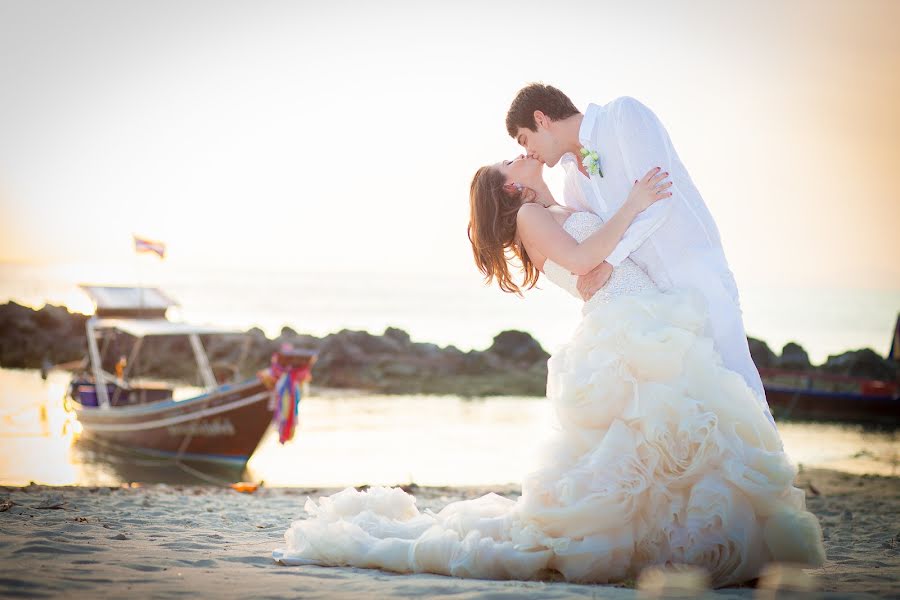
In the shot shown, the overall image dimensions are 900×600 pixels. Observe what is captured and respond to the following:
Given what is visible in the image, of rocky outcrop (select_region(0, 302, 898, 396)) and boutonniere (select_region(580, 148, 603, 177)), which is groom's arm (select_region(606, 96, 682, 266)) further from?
rocky outcrop (select_region(0, 302, 898, 396))

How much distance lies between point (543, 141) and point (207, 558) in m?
2.39

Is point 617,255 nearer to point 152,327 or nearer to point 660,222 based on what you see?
point 660,222

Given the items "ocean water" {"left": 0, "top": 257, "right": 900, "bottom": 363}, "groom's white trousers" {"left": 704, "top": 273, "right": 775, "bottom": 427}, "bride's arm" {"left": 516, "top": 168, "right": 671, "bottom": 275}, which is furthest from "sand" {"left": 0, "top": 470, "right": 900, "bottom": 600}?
"ocean water" {"left": 0, "top": 257, "right": 900, "bottom": 363}

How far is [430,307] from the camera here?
63438 mm

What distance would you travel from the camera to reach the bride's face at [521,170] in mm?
4023

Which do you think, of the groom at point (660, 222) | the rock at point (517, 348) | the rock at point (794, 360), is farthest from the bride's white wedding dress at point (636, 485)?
the rock at point (794, 360)

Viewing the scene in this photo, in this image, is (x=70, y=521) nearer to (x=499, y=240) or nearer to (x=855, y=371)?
(x=499, y=240)

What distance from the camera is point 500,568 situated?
3.59 meters

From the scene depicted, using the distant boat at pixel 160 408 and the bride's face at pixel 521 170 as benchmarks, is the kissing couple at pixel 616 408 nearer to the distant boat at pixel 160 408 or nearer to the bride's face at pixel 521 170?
the bride's face at pixel 521 170

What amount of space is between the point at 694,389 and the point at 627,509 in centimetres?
56

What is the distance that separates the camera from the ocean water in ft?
143

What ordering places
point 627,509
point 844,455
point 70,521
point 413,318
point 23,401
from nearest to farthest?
point 627,509, point 70,521, point 844,455, point 23,401, point 413,318

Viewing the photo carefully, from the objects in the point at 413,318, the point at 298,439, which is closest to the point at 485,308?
the point at 413,318

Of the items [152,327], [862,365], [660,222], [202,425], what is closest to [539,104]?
[660,222]
